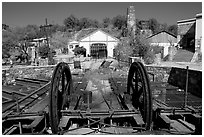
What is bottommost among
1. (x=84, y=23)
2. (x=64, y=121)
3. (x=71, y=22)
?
(x=64, y=121)

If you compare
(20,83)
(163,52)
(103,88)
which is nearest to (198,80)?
(103,88)

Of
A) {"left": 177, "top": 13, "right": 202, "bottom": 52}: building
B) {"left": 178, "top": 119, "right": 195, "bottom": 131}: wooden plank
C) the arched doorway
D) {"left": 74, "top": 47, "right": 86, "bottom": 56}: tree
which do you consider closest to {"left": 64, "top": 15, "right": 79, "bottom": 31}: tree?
the arched doorway

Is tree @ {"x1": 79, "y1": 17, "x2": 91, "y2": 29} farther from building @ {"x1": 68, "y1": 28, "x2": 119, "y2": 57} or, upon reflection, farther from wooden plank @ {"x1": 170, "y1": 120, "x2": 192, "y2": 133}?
wooden plank @ {"x1": 170, "y1": 120, "x2": 192, "y2": 133}

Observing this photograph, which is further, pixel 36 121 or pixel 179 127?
pixel 179 127

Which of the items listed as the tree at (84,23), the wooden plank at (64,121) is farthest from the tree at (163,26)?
the wooden plank at (64,121)

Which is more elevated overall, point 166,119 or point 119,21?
point 119,21

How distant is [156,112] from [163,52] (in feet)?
59.5

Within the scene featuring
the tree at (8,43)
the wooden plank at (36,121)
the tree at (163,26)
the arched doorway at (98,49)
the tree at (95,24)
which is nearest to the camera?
the wooden plank at (36,121)

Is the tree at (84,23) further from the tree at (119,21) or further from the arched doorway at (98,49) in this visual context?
the arched doorway at (98,49)

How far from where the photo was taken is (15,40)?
20.7m

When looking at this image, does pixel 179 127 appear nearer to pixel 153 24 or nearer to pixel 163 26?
pixel 153 24

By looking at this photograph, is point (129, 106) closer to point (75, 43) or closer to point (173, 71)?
point (173, 71)

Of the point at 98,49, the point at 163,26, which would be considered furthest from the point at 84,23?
the point at 98,49

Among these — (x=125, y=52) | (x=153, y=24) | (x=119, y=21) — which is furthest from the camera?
(x=119, y=21)
